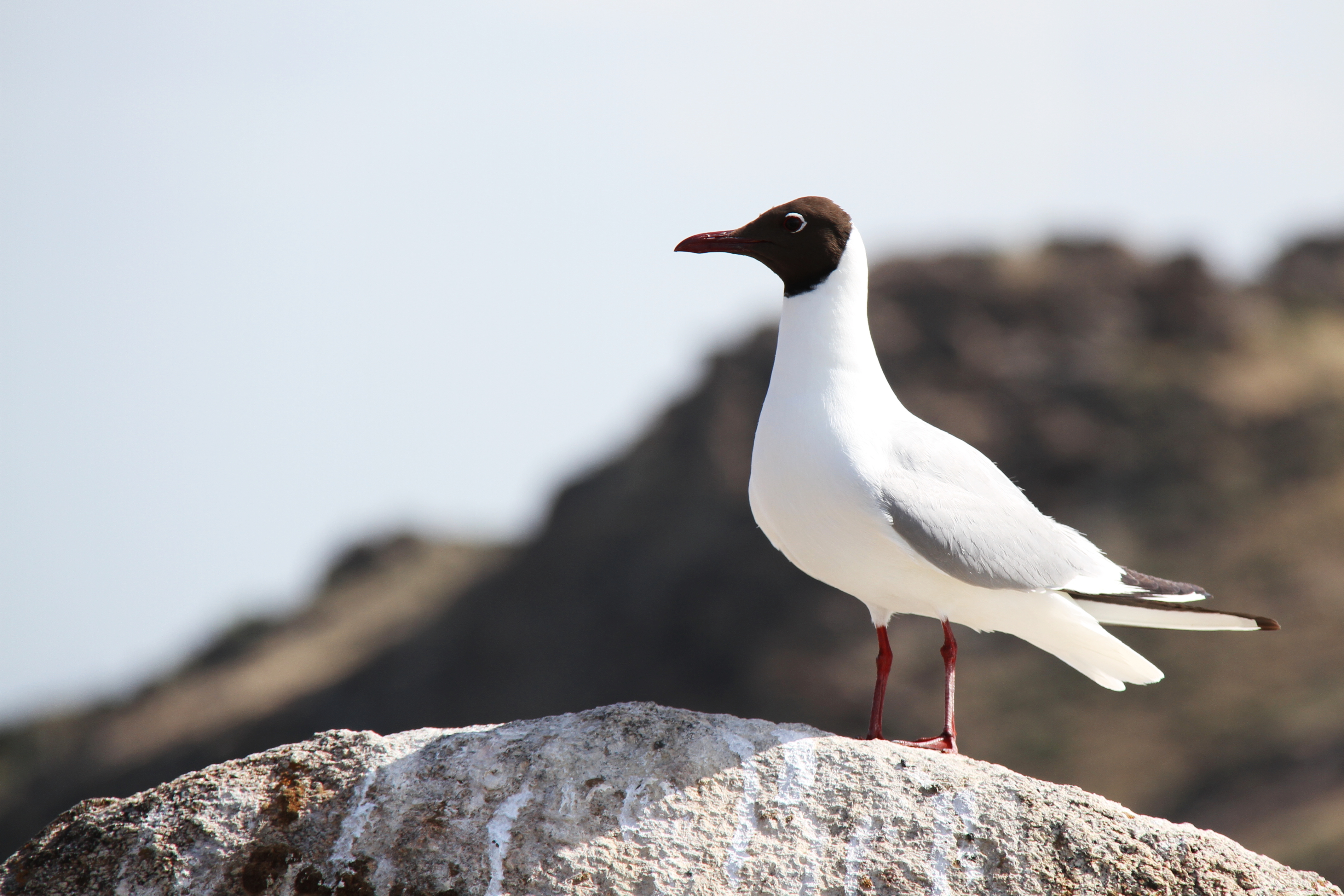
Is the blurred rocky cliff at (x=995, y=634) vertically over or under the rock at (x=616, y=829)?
under

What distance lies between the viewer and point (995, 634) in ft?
94.4

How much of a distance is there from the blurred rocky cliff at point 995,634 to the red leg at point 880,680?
15.9m

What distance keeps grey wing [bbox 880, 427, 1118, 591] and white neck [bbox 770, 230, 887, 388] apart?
532 mm

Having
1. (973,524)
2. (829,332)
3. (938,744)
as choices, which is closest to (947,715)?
(938,744)

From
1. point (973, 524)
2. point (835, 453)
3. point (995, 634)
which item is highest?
point (835, 453)

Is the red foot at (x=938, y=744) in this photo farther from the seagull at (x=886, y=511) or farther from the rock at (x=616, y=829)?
the rock at (x=616, y=829)

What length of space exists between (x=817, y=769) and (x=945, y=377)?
28.1 meters

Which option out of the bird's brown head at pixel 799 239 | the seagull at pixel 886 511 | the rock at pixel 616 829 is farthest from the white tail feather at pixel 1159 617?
the bird's brown head at pixel 799 239

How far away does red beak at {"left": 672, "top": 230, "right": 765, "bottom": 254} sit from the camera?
6934 mm

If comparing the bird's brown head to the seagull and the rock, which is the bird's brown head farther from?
the rock

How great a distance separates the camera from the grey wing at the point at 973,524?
20.7 ft

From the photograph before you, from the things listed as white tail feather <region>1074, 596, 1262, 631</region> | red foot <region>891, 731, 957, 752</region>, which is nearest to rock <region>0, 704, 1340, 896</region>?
red foot <region>891, 731, 957, 752</region>

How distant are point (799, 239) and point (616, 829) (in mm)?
3094

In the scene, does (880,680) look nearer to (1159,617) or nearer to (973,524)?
(973,524)
